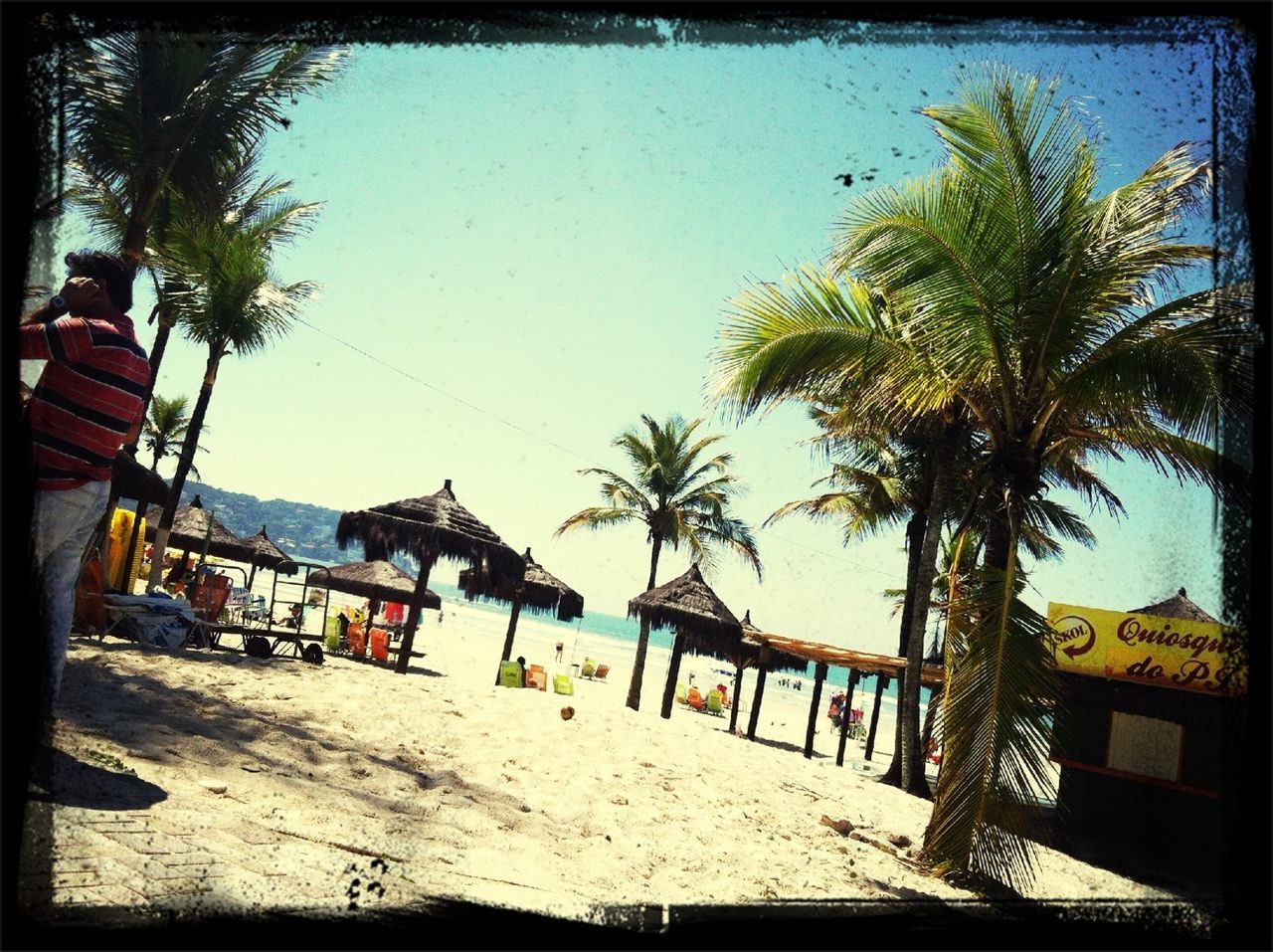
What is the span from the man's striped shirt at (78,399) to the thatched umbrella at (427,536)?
9.73m

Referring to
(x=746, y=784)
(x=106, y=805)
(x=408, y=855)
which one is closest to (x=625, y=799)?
(x=746, y=784)

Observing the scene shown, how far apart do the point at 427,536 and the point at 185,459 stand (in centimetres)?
406

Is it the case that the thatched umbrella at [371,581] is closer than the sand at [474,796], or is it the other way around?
the sand at [474,796]

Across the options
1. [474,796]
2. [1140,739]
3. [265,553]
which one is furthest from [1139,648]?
[265,553]

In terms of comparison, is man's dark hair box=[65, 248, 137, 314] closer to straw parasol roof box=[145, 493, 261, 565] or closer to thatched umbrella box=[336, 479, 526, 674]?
thatched umbrella box=[336, 479, 526, 674]

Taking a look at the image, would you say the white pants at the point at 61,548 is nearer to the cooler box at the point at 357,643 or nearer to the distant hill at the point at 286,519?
the cooler box at the point at 357,643

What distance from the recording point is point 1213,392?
482 centimetres

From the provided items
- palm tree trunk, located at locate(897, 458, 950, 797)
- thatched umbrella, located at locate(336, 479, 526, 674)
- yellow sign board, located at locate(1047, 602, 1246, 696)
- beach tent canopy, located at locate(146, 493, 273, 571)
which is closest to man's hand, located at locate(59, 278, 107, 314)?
yellow sign board, located at locate(1047, 602, 1246, 696)

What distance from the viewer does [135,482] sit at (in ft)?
34.2

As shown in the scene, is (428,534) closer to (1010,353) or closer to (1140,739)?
(1010,353)

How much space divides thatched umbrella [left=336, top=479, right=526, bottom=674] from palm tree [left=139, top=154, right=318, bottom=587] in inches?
118

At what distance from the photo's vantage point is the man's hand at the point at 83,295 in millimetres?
2797

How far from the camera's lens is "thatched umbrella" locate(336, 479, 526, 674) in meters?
12.5

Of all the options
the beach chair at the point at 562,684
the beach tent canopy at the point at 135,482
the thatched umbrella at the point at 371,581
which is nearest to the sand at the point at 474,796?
the beach tent canopy at the point at 135,482
